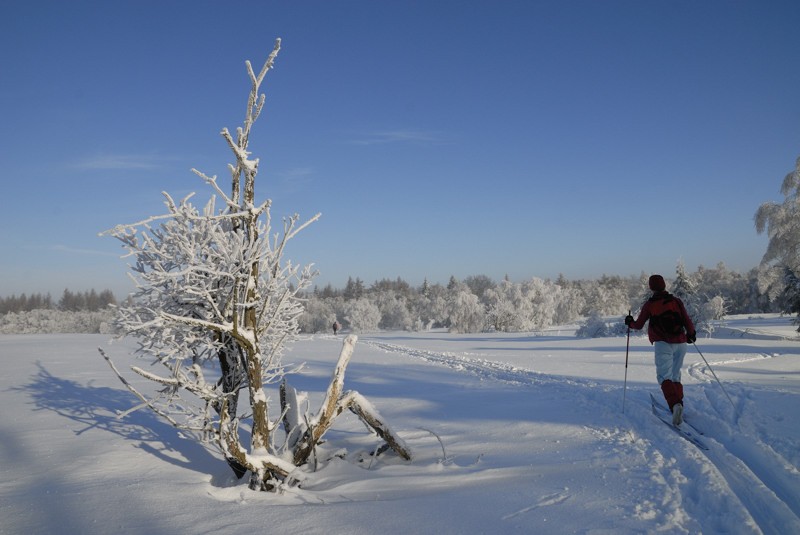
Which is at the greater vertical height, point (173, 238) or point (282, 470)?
point (173, 238)

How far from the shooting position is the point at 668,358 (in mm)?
6574

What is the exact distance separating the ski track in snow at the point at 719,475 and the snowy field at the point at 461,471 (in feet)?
0.06

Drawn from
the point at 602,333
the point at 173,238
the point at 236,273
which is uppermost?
the point at 173,238

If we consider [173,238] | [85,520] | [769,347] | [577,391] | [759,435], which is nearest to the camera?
[85,520]

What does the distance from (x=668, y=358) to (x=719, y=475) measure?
2.72 meters

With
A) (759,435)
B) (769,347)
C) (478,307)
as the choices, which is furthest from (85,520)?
(478,307)

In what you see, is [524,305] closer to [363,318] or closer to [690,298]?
[363,318]

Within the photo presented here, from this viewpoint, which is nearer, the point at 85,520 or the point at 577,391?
the point at 85,520

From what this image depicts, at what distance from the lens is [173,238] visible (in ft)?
14.4

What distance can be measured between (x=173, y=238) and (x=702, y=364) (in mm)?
12847

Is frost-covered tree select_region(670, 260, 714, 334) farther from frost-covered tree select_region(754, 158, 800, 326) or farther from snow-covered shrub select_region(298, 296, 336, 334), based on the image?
snow-covered shrub select_region(298, 296, 336, 334)

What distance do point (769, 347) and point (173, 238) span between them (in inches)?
805

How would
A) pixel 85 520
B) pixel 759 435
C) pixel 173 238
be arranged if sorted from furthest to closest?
pixel 759 435
pixel 173 238
pixel 85 520

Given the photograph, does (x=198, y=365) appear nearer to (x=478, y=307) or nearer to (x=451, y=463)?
(x=451, y=463)
